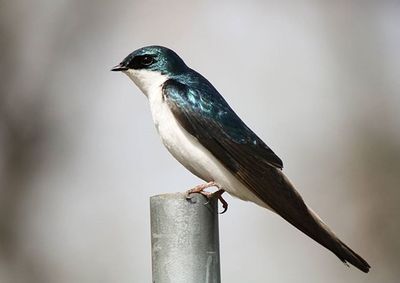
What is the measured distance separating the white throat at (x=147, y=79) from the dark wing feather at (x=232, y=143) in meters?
0.06

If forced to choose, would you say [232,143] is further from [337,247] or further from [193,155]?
[337,247]

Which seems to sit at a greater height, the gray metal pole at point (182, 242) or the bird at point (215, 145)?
the bird at point (215, 145)

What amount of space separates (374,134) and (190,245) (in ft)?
10.4

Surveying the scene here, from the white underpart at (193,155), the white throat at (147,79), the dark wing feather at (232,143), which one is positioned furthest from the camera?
the white throat at (147,79)

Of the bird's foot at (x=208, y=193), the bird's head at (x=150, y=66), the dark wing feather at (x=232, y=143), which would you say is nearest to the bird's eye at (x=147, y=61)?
the bird's head at (x=150, y=66)

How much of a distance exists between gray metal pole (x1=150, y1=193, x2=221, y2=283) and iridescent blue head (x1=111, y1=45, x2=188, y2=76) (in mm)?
756

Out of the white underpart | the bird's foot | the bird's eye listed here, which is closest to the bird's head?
the bird's eye

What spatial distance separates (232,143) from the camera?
2766 millimetres

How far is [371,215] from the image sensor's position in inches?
201

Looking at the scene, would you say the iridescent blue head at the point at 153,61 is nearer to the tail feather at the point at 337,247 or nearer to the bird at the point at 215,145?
the bird at the point at 215,145

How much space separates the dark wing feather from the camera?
2.60 m

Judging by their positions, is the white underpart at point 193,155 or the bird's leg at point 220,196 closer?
the bird's leg at point 220,196

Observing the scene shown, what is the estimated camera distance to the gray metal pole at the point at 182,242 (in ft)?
7.13

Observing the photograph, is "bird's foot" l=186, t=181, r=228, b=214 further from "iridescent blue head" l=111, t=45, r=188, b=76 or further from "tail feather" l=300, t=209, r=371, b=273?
"iridescent blue head" l=111, t=45, r=188, b=76
